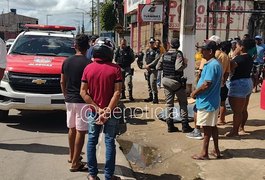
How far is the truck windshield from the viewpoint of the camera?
8691 mm

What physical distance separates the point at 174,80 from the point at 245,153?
6.56ft

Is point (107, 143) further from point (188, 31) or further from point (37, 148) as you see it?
point (188, 31)

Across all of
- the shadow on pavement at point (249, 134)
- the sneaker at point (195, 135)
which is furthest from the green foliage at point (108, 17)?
the sneaker at point (195, 135)

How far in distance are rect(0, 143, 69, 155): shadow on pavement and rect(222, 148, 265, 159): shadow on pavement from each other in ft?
8.59

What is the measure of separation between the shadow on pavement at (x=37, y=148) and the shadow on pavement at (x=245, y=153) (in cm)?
262

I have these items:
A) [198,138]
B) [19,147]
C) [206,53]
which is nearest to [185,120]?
[198,138]

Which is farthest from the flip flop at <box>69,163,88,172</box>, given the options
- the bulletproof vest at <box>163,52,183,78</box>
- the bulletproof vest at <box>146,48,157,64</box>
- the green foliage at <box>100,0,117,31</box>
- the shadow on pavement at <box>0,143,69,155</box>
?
the green foliage at <box>100,0,117,31</box>

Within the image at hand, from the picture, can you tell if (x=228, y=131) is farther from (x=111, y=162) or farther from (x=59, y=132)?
(x=111, y=162)

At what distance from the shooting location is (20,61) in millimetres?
7871

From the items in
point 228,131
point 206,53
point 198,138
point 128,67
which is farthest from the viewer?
point 128,67

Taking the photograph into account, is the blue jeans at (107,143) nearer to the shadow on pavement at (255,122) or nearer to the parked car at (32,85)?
the parked car at (32,85)

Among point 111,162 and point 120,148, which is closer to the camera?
point 111,162

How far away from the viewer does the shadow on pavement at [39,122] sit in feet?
26.0

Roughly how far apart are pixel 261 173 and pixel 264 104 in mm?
1480
